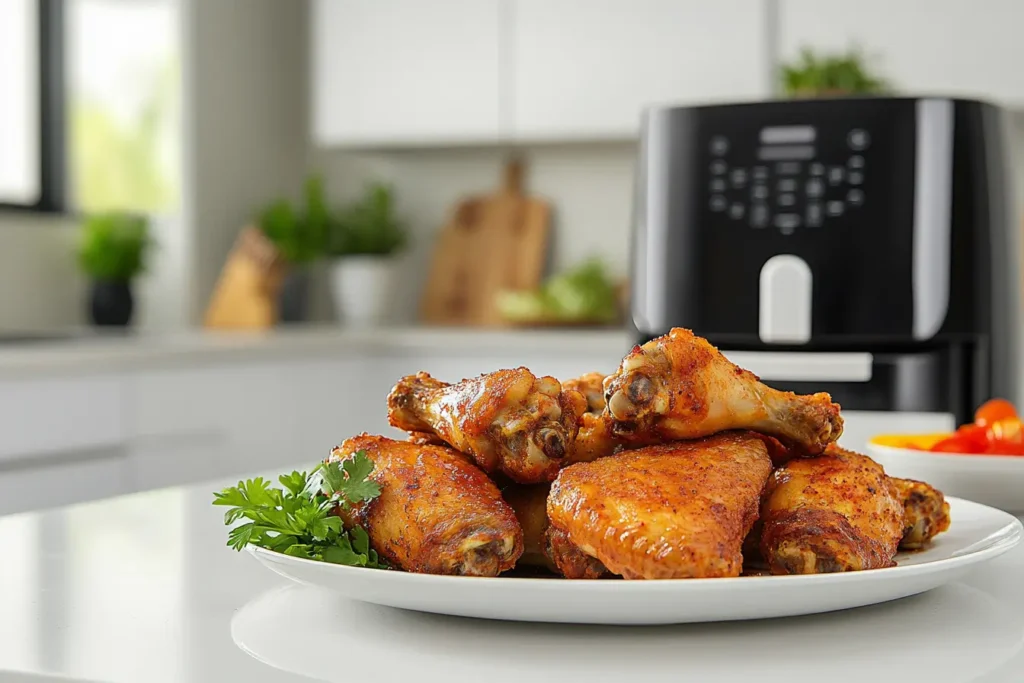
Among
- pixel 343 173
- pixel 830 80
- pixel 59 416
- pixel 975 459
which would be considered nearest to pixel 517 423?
pixel 975 459

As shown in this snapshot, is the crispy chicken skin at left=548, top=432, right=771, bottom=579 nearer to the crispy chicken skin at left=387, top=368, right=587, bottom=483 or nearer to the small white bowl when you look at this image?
the crispy chicken skin at left=387, top=368, right=587, bottom=483

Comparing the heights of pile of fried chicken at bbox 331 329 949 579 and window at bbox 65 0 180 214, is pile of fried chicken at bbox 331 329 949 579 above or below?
below

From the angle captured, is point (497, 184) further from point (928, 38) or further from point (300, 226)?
point (928, 38)

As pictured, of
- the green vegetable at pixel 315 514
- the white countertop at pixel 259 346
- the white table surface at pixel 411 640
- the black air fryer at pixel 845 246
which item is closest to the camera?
the white table surface at pixel 411 640

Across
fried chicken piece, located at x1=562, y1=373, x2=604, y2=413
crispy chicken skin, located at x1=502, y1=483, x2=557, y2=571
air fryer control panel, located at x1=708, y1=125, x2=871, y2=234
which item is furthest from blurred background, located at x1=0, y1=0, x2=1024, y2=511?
crispy chicken skin, located at x1=502, y1=483, x2=557, y2=571

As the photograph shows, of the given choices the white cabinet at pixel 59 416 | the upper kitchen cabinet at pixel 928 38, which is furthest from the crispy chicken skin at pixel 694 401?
the upper kitchen cabinet at pixel 928 38

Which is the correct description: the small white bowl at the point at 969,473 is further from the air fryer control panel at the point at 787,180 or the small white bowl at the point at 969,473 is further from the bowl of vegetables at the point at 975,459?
the air fryer control panel at the point at 787,180

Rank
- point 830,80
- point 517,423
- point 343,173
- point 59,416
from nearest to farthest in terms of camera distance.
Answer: point 517,423
point 59,416
point 830,80
point 343,173
